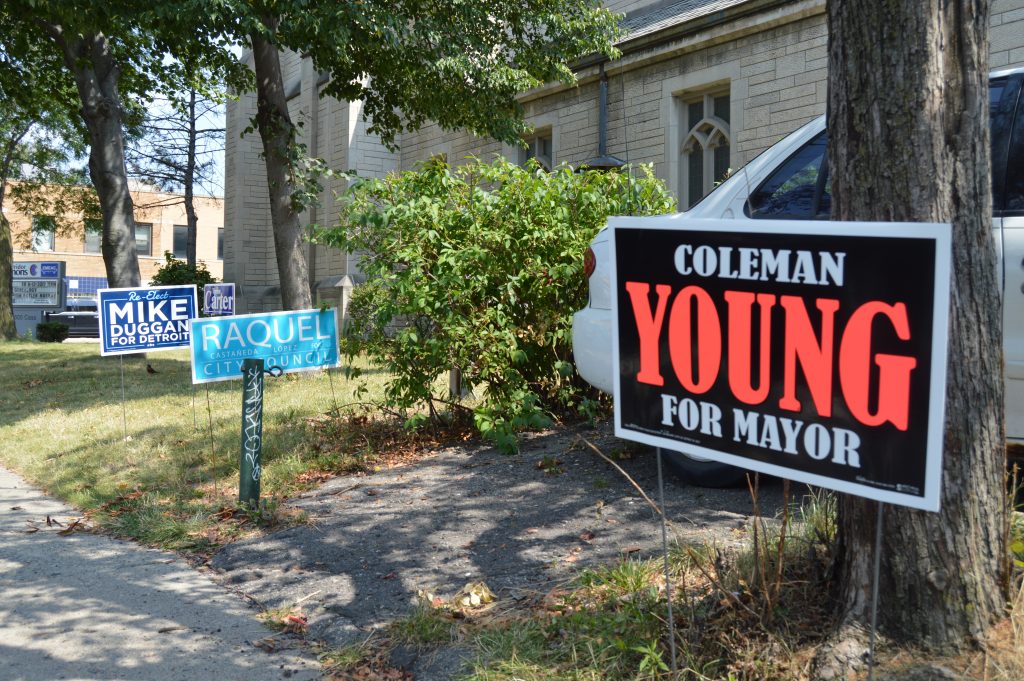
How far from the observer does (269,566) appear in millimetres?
5074

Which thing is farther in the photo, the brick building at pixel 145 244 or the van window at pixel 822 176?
the brick building at pixel 145 244

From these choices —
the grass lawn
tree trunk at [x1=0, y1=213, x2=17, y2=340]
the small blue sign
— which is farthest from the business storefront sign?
the grass lawn

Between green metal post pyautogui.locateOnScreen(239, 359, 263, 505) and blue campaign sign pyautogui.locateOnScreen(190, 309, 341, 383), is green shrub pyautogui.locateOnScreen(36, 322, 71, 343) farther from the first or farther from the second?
green metal post pyautogui.locateOnScreen(239, 359, 263, 505)

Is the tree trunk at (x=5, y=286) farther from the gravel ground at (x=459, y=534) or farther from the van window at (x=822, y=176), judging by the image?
the van window at (x=822, y=176)

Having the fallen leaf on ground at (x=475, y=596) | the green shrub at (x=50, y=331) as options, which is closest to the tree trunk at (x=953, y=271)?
the fallen leaf on ground at (x=475, y=596)

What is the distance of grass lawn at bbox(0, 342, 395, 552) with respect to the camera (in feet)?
20.7

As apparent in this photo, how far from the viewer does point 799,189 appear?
187 inches

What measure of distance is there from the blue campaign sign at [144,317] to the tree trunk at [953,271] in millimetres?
7785

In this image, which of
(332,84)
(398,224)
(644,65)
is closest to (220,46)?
(332,84)

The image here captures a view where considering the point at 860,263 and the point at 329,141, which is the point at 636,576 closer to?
the point at 860,263

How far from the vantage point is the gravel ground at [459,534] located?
4371 millimetres

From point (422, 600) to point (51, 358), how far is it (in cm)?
1671

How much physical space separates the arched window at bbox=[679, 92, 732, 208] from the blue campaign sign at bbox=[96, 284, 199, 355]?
323 inches

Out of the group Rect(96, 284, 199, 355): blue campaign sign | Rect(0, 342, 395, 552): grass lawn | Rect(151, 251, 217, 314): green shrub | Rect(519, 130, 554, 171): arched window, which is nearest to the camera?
Rect(0, 342, 395, 552): grass lawn
